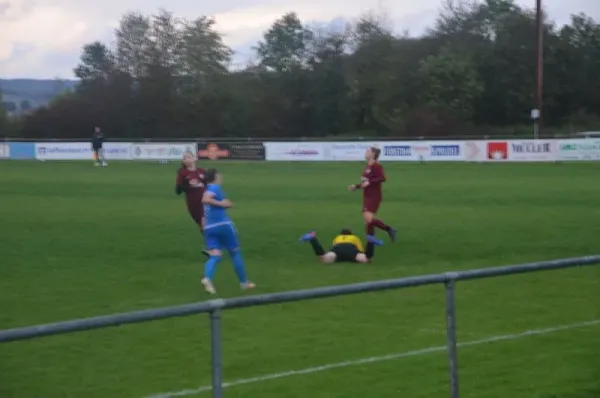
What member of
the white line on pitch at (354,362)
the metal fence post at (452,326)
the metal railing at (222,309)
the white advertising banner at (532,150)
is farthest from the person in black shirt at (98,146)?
the metal railing at (222,309)

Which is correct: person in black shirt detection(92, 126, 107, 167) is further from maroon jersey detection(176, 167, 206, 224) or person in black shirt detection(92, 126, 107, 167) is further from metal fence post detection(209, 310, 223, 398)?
metal fence post detection(209, 310, 223, 398)

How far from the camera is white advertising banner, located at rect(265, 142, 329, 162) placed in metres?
49.9

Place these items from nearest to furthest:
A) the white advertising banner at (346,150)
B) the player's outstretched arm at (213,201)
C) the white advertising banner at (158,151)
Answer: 1. the player's outstretched arm at (213,201)
2. the white advertising banner at (346,150)
3. the white advertising banner at (158,151)

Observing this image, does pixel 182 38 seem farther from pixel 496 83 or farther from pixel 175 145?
pixel 175 145

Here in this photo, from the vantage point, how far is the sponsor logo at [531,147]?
43812 millimetres

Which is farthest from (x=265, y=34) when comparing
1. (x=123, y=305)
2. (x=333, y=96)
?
(x=123, y=305)

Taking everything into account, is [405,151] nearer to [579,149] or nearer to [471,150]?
[471,150]

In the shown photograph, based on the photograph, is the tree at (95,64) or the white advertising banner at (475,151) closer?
the white advertising banner at (475,151)

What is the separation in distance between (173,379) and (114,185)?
2733 cm

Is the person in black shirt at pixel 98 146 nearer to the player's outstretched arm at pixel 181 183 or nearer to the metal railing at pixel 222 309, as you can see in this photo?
the player's outstretched arm at pixel 181 183

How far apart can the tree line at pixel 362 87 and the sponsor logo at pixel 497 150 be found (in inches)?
730

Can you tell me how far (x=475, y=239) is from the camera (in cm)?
1880

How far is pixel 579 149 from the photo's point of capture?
141 feet

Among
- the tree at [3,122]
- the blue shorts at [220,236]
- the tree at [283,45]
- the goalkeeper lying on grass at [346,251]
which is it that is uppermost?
the tree at [283,45]
